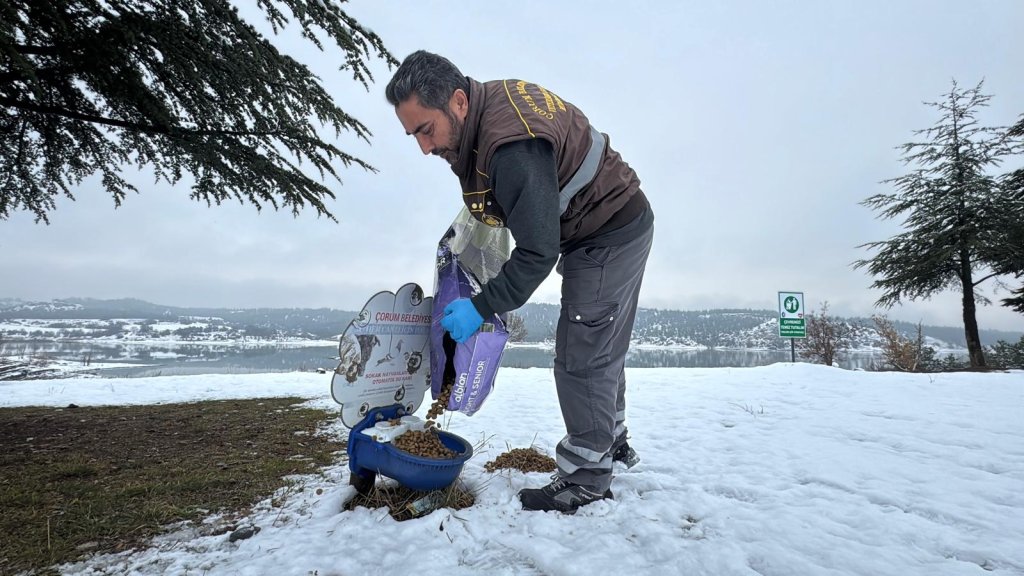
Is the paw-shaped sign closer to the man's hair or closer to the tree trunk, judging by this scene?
the man's hair

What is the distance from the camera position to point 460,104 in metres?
1.85

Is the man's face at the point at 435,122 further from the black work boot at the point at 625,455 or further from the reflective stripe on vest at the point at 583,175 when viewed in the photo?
the black work boot at the point at 625,455

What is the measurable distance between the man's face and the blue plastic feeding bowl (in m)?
1.39

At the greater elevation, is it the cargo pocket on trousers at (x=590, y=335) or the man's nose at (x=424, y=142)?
the man's nose at (x=424, y=142)

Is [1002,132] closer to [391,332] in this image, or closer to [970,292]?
[970,292]

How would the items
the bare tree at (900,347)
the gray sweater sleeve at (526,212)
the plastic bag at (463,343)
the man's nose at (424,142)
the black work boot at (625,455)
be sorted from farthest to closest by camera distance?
the bare tree at (900,347) → the black work boot at (625,455) → the plastic bag at (463,343) → the man's nose at (424,142) → the gray sweater sleeve at (526,212)

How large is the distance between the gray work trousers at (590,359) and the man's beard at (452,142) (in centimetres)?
79

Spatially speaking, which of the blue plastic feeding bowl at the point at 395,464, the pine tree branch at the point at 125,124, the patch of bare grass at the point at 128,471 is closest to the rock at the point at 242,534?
the patch of bare grass at the point at 128,471

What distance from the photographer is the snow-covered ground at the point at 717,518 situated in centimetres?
150

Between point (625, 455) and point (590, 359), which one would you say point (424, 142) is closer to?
point (590, 359)

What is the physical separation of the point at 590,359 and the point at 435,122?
1309 mm

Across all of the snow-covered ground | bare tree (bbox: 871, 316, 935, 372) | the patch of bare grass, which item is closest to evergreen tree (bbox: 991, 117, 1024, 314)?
bare tree (bbox: 871, 316, 935, 372)

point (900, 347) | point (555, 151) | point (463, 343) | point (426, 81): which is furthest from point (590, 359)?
point (900, 347)

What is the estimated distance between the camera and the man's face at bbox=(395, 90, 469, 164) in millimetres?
1832
